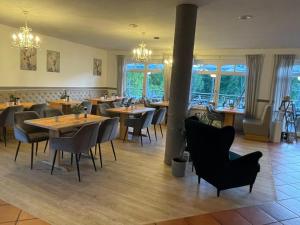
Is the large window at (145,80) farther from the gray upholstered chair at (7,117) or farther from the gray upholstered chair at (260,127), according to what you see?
the gray upholstered chair at (7,117)

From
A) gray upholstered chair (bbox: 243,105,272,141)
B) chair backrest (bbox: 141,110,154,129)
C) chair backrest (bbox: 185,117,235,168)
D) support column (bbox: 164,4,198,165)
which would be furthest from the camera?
gray upholstered chair (bbox: 243,105,272,141)

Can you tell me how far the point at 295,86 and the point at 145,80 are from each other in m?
5.10

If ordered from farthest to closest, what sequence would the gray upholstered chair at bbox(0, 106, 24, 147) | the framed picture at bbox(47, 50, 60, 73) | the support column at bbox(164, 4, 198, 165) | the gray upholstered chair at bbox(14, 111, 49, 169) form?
the framed picture at bbox(47, 50, 60, 73) → the gray upholstered chair at bbox(0, 106, 24, 147) → the support column at bbox(164, 4, 198, 165) → the gray upholstered chair at bbox(14, 111, 49, 169)

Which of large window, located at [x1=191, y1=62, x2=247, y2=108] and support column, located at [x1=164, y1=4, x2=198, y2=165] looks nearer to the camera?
support column, located at [x1=164, y1=4, x2=198, y2=165]

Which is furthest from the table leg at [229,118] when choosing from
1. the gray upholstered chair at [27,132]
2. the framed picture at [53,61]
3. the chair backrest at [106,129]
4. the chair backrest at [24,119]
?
the framed picture at [53,61]

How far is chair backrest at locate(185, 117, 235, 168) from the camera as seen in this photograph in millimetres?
2895

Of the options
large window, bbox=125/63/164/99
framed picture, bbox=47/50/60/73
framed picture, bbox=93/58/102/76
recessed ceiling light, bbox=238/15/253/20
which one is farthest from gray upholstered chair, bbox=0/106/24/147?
large window, bbox=125/63/164/99

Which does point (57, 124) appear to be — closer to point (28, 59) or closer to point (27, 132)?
point (27, 132)

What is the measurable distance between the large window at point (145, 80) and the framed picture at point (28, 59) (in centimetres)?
382

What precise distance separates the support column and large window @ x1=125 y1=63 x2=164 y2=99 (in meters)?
5.25

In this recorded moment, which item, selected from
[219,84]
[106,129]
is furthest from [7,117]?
[219,84]

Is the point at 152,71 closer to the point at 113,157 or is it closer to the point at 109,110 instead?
the point at 109,110

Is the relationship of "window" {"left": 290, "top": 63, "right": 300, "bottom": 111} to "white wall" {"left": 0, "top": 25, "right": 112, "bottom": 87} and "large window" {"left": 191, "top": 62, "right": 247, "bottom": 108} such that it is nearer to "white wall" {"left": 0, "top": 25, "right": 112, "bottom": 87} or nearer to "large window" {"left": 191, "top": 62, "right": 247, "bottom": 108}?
"large window" {"left": 191, "top": 62, "right": 247, "bottom": 108}

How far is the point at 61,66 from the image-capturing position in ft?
26.1
